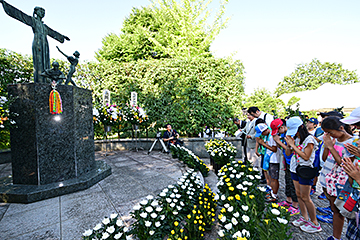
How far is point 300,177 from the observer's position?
2.65 metres

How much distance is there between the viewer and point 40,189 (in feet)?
10.5

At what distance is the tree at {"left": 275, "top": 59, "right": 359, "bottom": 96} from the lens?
40.4m

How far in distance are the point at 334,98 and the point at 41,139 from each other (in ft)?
42.7

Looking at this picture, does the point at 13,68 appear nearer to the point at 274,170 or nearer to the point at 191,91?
the point at 191,91

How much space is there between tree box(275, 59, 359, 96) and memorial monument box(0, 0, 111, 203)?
164ft

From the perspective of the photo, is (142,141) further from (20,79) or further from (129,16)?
(129,16)

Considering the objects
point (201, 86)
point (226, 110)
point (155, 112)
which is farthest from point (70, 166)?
point (226, 110)

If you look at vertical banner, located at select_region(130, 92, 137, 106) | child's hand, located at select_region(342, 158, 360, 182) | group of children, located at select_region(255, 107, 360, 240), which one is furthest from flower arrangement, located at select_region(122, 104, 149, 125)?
child's hand, located at select_region(342, 158, 360, 182)

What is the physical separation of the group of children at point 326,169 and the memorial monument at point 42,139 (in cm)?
406

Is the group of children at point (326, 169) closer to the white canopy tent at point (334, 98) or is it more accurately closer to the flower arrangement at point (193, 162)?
the flower arrangement at point (193, 162)

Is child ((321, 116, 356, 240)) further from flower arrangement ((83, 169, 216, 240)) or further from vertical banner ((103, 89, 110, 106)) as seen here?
vertical banner ((103, 89, 110, 106))

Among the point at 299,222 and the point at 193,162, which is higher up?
the point at 193,162

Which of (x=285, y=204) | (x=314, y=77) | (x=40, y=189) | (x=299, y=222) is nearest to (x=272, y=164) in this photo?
(x=285, y=204)

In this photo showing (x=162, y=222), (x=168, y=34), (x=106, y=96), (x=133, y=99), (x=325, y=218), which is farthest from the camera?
(x=168, y=34)
